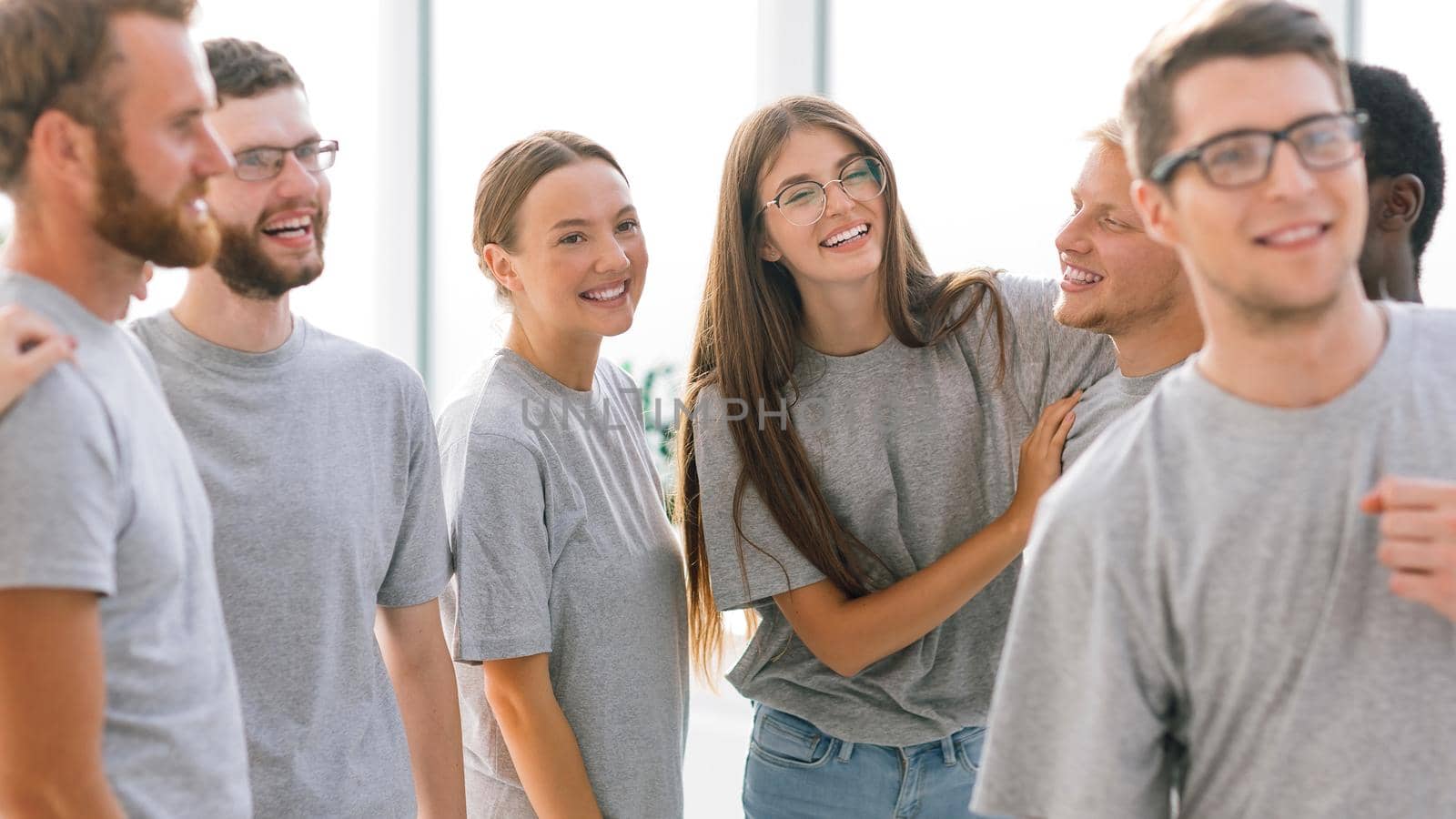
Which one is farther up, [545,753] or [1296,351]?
[1296,351]

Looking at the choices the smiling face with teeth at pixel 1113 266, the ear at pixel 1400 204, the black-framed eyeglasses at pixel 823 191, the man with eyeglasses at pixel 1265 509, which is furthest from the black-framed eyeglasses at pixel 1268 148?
the black-framed eyeglasses at pixel 823 191

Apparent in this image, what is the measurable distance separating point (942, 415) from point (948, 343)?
4.4 inches

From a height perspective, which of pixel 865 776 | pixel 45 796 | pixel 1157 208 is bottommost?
pixel 865 776

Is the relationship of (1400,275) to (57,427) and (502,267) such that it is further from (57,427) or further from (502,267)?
(57,427)

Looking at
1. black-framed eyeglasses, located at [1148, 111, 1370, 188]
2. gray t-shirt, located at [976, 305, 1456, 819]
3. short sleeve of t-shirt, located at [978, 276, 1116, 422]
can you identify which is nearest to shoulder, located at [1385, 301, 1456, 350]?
gray t-shirt, located at [976, 305, 1456, 819]

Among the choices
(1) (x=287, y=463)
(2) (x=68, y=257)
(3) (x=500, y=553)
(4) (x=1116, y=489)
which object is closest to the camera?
(4) (x=1116, y=489)

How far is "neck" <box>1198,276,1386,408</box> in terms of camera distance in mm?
979

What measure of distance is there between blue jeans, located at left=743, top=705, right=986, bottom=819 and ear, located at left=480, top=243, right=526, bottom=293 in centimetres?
76

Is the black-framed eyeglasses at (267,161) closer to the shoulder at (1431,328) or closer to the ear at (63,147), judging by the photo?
the ear at (63,147)

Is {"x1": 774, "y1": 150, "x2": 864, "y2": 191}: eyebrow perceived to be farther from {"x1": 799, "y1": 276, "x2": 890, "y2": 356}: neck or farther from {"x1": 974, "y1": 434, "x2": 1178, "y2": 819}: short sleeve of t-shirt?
{"x1": 974, "y1": 434, "x2": 1178, "y2": 819}: short sleeve of t-shirt

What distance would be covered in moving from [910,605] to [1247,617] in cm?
75

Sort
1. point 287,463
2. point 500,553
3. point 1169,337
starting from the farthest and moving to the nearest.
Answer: point 500,553 → point 1169,337 → point 287,463

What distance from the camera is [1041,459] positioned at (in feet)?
5.41

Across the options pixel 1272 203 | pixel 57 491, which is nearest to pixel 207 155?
pixel 57 491
